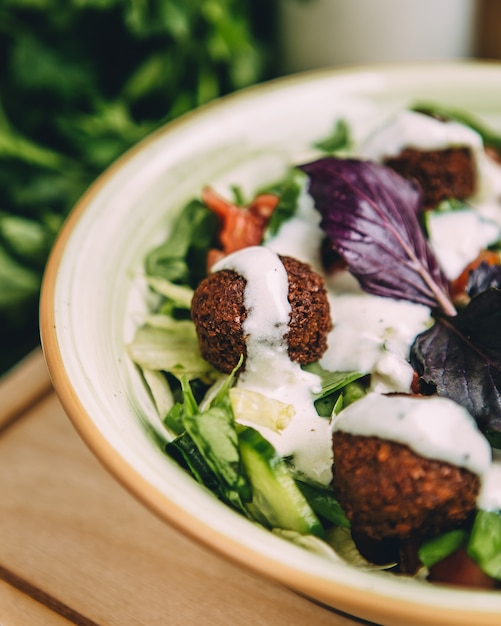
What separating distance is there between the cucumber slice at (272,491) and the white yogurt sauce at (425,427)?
5.9 inches

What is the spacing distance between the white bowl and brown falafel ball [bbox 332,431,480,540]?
108 millimetres

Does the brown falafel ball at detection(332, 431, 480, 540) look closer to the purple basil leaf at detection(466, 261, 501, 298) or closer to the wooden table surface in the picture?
the wooden table surface

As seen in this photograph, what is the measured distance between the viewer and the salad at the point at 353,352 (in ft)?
4.58

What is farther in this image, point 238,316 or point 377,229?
point 377,229

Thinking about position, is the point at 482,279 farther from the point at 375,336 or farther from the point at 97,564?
the point at 97,564

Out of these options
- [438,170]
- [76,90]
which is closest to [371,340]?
[438,170]

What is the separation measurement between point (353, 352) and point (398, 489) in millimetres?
465

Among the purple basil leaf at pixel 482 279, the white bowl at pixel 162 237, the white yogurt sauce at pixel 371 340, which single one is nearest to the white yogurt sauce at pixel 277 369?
the white yogurt sauce at pixel 371 340

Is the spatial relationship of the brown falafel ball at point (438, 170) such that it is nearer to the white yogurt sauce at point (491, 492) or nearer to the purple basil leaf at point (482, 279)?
the purple basil leaf at point (482, 279)

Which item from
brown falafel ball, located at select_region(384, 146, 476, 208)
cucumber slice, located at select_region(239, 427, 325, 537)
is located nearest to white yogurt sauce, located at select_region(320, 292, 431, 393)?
cucumber slice, located at select_region(239, 427, 325, 537)

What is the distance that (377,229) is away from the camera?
1924 millimetres

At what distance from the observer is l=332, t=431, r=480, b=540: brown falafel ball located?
134 cm

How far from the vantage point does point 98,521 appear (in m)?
1.86

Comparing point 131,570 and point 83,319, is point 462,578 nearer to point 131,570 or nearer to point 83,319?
point 131,570
